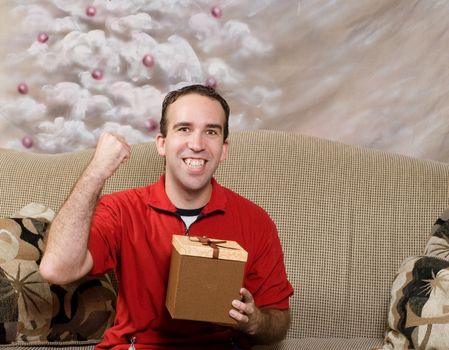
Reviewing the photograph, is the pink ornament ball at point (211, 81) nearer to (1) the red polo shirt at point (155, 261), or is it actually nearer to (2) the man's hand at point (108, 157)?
(1) the red polo shirt at point (155, 261)

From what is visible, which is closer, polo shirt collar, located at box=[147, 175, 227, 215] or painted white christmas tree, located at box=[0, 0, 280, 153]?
polo shirt collar, located at box=[147, 175, 227, 215]

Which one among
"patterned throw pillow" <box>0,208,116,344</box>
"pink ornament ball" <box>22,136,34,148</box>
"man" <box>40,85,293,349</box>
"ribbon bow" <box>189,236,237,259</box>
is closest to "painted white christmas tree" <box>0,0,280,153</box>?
"pink ornament ball" <box>22,136,34,148</box>

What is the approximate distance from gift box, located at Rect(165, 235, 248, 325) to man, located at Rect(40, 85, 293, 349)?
140 millimetres

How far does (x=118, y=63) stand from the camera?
300 cm

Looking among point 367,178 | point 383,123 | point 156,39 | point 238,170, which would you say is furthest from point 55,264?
point 383,123

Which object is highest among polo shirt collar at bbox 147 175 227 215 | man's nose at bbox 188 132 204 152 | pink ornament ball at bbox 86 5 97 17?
pink ornament ball at bbox 86 5 97 17

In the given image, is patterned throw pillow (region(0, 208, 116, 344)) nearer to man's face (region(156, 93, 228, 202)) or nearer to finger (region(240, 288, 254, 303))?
man's face (region(156, 93, 228, 202))

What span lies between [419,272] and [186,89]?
0.86 m

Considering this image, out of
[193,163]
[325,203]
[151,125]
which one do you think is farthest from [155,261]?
[151,125]

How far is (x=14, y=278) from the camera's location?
2.17 metres

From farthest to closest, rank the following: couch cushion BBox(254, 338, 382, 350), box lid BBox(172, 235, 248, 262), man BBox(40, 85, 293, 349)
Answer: couch cushion BBox(254, 338, 382, 350) → man BBox(40, 85, 293, 349) → box lid BBox(172, 235, 248, 262)

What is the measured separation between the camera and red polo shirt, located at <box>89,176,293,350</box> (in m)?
1.93

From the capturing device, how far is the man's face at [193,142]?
6.40ft

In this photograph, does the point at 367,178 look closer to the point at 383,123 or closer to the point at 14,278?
the point at 383,123
